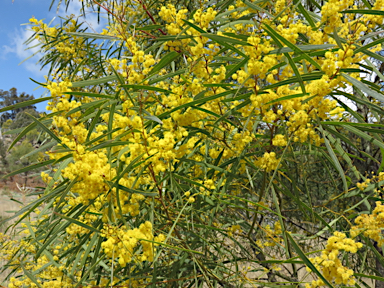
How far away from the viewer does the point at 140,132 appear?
0.88 m

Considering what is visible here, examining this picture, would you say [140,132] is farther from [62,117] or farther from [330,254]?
[330,254]

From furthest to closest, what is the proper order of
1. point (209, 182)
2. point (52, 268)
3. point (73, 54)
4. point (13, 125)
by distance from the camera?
1. point (13, 125)
2. point (73, 54)
3. point (52, 268)
4. point (209, 182)

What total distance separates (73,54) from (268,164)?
2.05 meters

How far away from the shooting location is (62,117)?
0.89 metres

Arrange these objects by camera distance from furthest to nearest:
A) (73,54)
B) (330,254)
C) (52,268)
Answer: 1. (73,54)
2. (52,268)
3. (330,254)

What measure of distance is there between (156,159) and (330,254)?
22.7 inches

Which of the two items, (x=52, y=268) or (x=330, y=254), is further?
(x=52, y=268)

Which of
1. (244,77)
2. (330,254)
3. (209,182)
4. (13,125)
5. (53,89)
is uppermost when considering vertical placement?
(13,125)

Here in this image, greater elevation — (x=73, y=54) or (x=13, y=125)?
(x=13, y=125)

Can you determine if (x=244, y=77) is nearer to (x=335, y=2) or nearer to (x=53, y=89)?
(x=335, y=2)

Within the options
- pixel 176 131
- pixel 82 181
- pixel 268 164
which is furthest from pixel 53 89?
pixel 268 164

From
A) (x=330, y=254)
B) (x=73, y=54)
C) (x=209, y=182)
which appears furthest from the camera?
(x=73, y=54)

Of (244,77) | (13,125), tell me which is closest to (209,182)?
(244,77)

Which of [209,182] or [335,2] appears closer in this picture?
[335,2]
